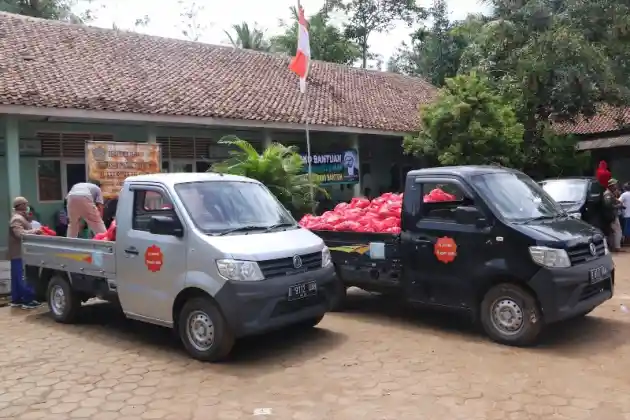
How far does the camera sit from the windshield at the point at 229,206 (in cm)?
595

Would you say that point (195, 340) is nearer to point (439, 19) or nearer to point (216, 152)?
point (216, 152)

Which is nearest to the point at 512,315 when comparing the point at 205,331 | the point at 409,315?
the point at 409,315

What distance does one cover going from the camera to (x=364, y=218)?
25.3 feet

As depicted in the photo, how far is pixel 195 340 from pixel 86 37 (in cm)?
1329

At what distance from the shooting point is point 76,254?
7.05 m

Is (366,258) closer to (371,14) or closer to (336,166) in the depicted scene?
(336,166)

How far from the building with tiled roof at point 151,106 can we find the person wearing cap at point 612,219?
650 centimetres

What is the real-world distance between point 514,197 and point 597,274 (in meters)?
1.16

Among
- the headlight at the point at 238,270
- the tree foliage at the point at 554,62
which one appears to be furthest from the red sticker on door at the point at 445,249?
the tree foliage at the point at 554,62

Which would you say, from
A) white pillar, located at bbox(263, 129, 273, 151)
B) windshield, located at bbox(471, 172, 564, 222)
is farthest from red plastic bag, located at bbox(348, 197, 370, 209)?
white pillar, located at bbox(263, 129, 273, 151)

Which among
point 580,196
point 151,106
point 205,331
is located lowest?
point 205,331

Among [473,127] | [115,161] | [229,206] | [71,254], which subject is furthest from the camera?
[473,127]

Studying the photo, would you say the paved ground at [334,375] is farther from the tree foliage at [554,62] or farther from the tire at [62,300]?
the tree foliage at [554,62]

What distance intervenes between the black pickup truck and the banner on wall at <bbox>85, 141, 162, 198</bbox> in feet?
19.9
